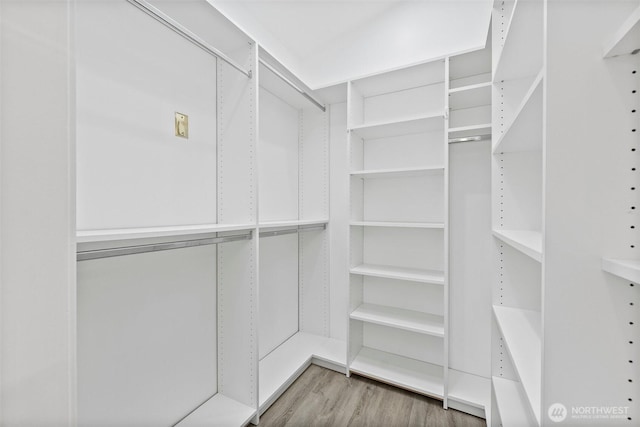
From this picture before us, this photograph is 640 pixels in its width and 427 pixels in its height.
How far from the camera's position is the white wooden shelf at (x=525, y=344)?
30.4 inches

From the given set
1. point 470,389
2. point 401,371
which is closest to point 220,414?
point 401,371

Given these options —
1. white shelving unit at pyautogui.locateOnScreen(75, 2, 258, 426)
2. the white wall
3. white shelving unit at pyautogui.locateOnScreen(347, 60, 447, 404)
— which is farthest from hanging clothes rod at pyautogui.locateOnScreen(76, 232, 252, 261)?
white shelving unit at pyautogui.locateOnScreen(347, 60, 447, 404)

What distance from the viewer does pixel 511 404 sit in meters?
1.20

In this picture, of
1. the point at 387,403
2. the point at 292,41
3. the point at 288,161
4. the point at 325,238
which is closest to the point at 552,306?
the point at 387,403

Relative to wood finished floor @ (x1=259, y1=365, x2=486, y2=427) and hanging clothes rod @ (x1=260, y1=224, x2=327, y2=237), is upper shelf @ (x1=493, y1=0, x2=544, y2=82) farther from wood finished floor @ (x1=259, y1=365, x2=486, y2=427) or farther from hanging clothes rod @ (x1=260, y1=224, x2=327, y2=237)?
wood finished floor @ (x1=259, y1=365, x2=486, y2=427)

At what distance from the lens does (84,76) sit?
1.06 m

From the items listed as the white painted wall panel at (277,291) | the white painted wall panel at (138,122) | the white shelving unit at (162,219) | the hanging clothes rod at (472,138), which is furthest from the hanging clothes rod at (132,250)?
the hanging clothes rod at (472,138)

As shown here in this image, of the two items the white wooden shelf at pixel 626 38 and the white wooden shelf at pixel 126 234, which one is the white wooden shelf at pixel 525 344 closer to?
the white wooden shelf at pixel 626 38

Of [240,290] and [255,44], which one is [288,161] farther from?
[240,290]

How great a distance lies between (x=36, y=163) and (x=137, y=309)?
0.94m

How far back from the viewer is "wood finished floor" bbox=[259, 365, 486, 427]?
1604 millimetres

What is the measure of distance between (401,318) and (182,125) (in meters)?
1.93

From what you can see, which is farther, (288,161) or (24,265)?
(288,161)

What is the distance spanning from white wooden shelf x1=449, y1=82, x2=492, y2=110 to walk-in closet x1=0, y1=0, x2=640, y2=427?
19 millimetres
